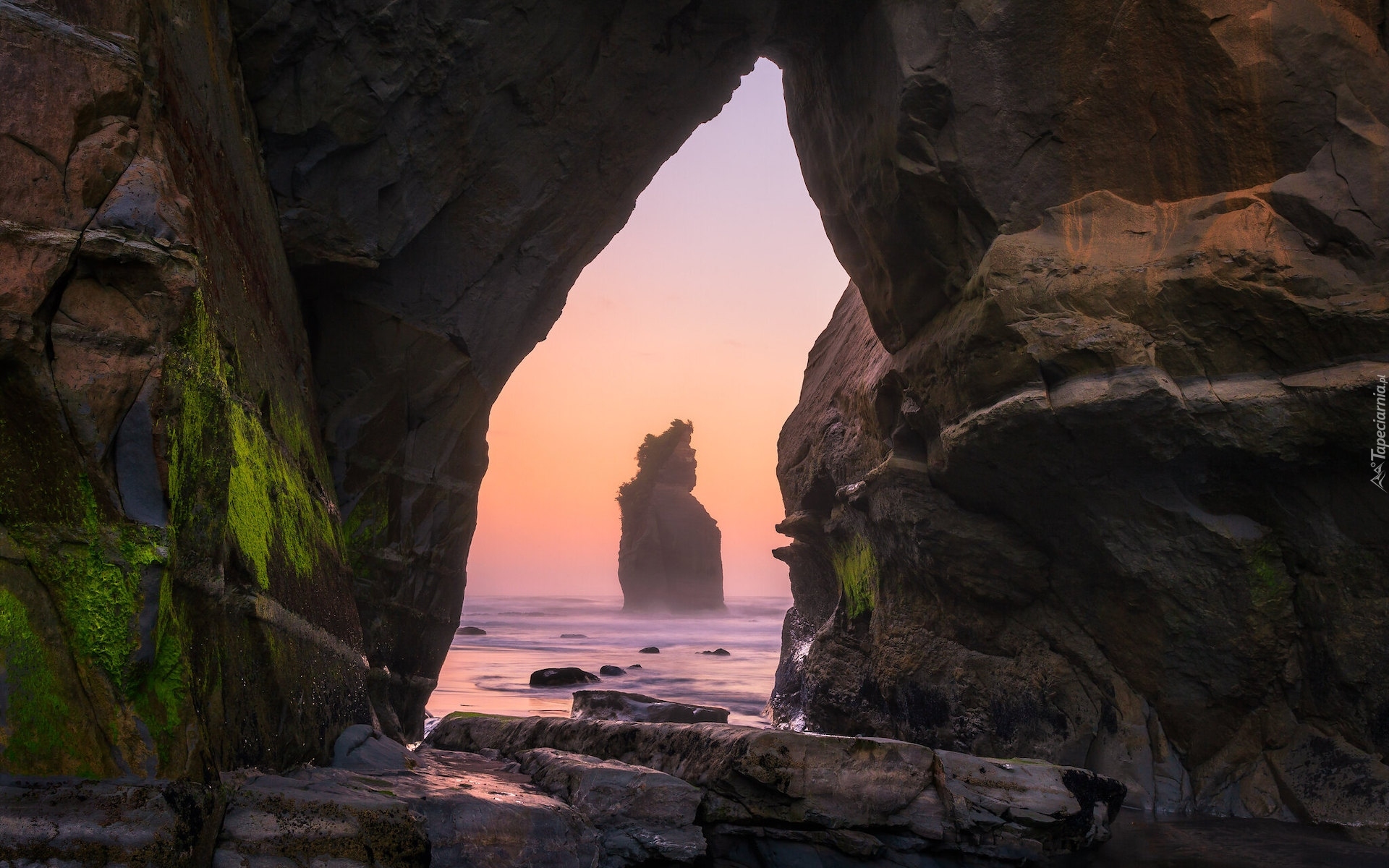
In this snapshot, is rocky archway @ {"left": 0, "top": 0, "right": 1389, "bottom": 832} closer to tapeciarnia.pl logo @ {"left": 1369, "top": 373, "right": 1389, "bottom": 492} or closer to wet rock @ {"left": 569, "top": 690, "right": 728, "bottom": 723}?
tapeciarnia.pl logo @ {"left": 1369, "top": 373, "right": 1389, "bottom": 492}

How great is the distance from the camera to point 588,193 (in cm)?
1031

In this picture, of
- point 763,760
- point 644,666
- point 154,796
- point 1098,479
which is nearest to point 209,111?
point 154,796

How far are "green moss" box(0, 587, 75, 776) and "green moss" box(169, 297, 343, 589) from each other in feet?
2.39

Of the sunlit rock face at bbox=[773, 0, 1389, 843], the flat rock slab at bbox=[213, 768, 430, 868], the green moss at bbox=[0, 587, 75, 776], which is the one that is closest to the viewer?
the green moss at bbox=[0, 587, 75, 776]

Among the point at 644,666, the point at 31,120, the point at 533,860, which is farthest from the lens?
the point at 644,666

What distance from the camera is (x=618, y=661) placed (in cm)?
3112

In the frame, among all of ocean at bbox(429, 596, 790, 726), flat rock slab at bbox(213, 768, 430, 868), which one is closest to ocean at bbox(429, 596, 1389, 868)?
ocean at bbox(429, 596, 790, 726)

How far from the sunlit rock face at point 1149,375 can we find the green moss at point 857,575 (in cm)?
185

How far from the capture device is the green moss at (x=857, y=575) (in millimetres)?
11609

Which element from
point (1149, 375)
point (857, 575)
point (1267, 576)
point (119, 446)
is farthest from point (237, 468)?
point (857, 575)

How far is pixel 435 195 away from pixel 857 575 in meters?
7.54

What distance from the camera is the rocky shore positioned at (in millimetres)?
3994

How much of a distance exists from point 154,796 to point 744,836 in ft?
12.2

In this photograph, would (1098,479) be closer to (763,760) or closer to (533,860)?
(763,760)
